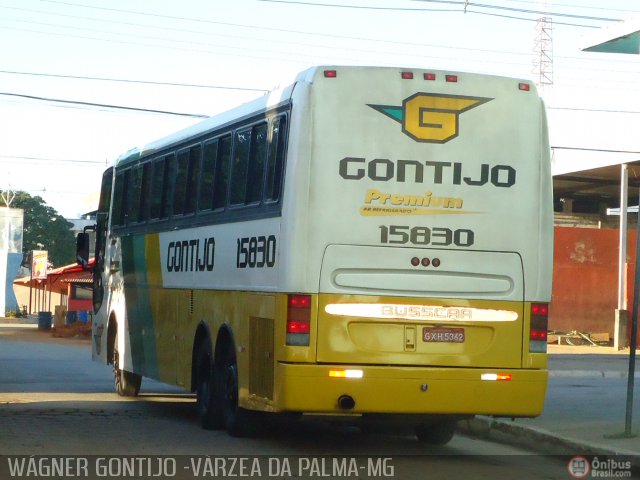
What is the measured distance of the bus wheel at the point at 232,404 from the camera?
1334cm

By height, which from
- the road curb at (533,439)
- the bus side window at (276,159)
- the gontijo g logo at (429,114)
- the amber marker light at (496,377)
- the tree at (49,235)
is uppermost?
the tree at (49,235)

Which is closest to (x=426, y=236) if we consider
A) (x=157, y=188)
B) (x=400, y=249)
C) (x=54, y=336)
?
(x=400, y=249)

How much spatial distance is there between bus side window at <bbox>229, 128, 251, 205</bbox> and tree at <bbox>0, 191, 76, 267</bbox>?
10520 cm

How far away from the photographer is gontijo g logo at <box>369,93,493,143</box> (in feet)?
38.8

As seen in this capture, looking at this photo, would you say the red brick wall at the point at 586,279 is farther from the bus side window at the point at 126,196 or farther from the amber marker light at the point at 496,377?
the amber marker light at the point at 496,377

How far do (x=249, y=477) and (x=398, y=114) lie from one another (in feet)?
11.9

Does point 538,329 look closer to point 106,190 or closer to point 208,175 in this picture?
point 208,175

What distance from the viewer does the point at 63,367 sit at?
27281mm

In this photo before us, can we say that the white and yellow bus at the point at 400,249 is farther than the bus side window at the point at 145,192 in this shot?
No

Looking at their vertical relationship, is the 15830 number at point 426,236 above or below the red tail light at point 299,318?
above

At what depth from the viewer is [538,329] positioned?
39.5 feet

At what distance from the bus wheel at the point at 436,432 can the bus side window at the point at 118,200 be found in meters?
6.90

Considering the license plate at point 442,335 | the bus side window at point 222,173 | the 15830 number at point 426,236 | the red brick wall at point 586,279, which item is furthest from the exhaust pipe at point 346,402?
the red brick wall at point 586,279

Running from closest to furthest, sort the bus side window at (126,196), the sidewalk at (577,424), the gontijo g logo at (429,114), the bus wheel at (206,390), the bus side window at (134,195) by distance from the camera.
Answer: the gontijo g logo at (429,114) → the sidewalk at (577,424) → the bus wheel at (206,390) → the bus side window at (134,195) → the bus side window at (126,196)
